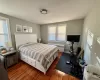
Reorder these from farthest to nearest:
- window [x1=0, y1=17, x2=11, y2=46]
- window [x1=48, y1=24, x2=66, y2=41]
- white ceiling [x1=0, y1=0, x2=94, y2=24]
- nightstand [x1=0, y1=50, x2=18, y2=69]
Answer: window [x1=48, y1=24, x2=66, y2=41]
window [x1=0, y1=17, x2=11, y2=46]
nightstand [x1=0, y1=50, x2=18, y2=69]
white ceiling [x1=0, y1=0, x2=94, y2=24]

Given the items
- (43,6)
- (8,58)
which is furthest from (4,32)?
(43,6)

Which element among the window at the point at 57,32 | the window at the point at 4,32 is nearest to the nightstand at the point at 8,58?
the window at the point at 4,32

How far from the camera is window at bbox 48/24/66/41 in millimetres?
4518

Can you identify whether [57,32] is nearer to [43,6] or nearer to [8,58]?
[43,6]

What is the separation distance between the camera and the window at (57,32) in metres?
4.52

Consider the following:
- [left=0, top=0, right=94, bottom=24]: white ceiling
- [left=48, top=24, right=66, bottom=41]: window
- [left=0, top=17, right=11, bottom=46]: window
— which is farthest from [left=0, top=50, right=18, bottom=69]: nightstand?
[left=48, top=24, right=66, bottom=41]: window

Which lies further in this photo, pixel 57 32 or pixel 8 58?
pixel 57 32

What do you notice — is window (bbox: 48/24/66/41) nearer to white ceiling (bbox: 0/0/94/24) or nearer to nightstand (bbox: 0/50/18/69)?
white ceiling (bbox: 0/0/94/24)

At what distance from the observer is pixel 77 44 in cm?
402

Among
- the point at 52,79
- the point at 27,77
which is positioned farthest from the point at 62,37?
the point at 27,77

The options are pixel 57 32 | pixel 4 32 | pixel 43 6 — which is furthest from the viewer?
pixel 57 32

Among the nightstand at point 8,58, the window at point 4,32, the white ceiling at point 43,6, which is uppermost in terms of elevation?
the white ceiling at point 43,6

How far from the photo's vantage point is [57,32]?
4770mm

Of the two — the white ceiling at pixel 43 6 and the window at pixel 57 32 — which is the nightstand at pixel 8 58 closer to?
the white ceiling at pixel 43 6
